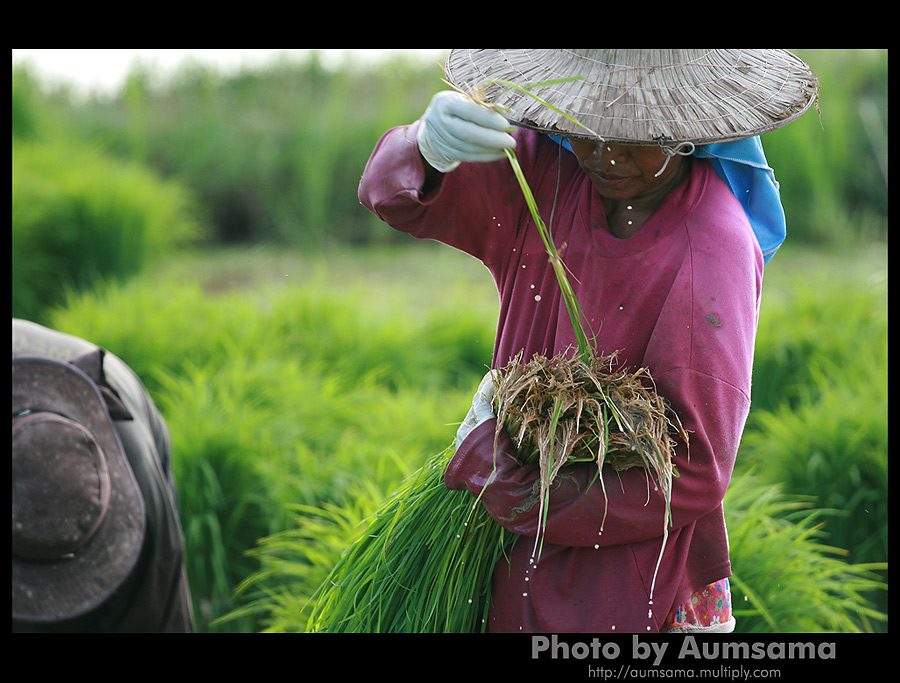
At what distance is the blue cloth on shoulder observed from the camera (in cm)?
154

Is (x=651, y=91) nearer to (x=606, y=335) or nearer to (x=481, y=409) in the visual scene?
(x=606, y=335)

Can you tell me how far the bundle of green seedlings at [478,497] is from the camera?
142 centimetres

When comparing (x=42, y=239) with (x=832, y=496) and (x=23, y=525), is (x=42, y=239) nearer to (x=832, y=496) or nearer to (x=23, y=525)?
(x=23, y=525)

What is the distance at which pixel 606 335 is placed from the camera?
1549 mm

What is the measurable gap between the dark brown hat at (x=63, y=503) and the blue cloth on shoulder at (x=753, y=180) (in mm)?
1206

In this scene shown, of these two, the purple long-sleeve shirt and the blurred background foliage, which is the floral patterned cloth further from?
the blurred background foliage

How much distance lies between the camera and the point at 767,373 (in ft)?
13.5

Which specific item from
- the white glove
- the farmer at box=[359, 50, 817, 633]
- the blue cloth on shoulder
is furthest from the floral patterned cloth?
the blue cloth on shoulder

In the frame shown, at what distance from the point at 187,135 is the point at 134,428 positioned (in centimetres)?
494

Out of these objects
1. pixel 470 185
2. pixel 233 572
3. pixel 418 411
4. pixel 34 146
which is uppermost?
pixel 34 146

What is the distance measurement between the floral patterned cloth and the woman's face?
29.1 inches

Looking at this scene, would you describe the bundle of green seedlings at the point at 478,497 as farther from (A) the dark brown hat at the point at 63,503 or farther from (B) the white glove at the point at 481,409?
(A) the dark brown hat at the point at 63,503
